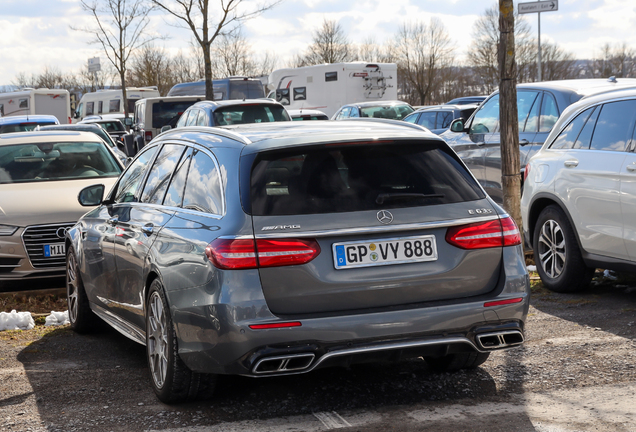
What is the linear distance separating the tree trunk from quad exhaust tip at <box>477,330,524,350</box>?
4.78 m

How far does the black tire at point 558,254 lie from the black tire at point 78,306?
157 inches

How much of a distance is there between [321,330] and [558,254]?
422 cm

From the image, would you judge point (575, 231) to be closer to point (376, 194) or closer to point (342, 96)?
point (376, 194)

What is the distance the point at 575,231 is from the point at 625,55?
78.1m

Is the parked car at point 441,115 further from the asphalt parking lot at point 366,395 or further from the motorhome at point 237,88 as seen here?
the motorhome at point 237,88

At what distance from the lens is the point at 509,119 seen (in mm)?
9102

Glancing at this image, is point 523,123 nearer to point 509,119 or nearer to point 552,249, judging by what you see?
point 509,119

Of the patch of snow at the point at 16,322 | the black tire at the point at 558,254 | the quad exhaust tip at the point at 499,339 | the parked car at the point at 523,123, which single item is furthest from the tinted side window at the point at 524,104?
the quad exhaust tip at the point at 499,339

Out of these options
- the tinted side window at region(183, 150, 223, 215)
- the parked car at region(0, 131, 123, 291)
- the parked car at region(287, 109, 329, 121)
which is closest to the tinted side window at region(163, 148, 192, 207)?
the tinted side window at region(183, 150, 223, 215)

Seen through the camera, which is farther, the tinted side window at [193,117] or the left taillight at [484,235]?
the tinted side window at [193,117]

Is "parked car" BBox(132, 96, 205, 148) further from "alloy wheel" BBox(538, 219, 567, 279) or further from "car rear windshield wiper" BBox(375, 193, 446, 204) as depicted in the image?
"car rear windshield wiper" BBox(375, 193, 446, 204)

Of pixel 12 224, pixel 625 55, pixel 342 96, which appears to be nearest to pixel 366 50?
pixel 625 55

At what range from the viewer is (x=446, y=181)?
4480mm

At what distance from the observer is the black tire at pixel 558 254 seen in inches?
293
